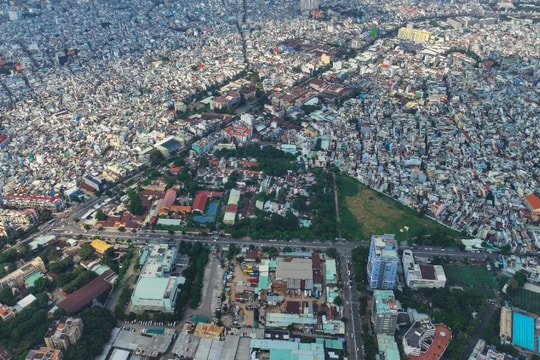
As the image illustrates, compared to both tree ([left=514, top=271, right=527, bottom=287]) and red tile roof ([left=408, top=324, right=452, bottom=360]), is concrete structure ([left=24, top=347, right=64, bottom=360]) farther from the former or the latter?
tree ([left=514, top=271, right=527, bottom=287])

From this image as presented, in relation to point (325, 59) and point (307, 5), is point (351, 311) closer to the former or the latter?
point (325, 59)

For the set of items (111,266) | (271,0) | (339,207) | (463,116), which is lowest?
(111,266)

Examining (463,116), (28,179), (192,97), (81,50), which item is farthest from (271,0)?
(28,179)

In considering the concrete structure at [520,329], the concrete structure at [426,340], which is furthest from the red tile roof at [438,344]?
the concrete structure at [520,329]

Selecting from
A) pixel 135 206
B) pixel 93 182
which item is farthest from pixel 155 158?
pixel 135 206

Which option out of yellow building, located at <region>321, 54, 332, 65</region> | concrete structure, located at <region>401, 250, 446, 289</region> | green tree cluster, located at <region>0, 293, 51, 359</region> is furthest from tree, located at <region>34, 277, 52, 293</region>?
yellow building, located at <region>321, 54, 332, 65</region>

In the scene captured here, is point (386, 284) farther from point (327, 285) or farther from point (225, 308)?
point (225, 308)
